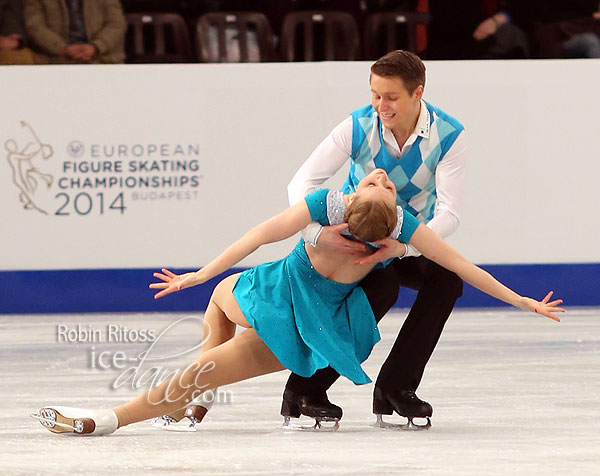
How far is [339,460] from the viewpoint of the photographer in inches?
102

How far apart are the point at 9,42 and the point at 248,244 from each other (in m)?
3.74

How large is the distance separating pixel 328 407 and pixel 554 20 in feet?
13.4

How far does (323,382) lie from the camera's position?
10.2 ft

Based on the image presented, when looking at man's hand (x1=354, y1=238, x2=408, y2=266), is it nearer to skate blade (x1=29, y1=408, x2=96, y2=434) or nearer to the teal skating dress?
the teal skating dress

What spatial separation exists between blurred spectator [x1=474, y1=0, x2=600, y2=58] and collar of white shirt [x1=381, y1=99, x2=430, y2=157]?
3311 mm

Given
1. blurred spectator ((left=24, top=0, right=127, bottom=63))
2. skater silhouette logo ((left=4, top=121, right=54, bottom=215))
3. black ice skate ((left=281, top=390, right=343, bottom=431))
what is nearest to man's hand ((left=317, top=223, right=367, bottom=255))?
black ice skate ((left=281, top=390, right=343, bottom=431))

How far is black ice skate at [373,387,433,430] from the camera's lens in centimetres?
307

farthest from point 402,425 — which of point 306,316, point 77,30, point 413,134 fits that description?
point 77,30

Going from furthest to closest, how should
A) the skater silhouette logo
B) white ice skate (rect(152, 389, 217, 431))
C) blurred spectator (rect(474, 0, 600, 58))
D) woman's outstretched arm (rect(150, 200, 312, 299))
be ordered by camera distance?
blurred spectator (rect(474, 0, 600, 58)), the skater silhouette logo, white ice skate (rect(152, 389, 217, 431)), woman's outstretched arm (rect(150, 200, 312, 299))

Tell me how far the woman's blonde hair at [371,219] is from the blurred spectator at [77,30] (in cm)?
356

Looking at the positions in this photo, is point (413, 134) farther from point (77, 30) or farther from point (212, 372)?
point (77, 30)

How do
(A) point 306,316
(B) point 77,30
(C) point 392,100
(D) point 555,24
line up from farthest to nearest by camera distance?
(D) point 555,24 → (B) point 77,30 → (C) point 392,100 → (A) point 306,316

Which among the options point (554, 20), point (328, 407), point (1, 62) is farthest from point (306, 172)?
point (554, 20)

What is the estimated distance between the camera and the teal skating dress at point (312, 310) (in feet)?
9.67
